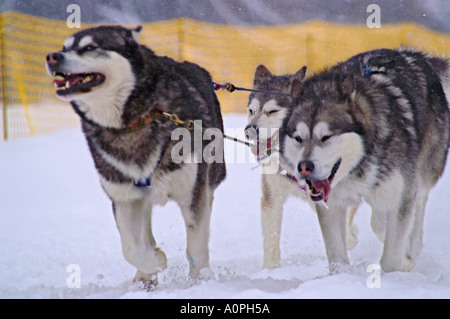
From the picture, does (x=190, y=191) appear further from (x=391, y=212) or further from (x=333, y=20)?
(x=333, y=20)

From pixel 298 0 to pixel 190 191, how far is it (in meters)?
7.13

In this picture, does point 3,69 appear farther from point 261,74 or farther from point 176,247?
point 261,74

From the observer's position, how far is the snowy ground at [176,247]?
7.62ft

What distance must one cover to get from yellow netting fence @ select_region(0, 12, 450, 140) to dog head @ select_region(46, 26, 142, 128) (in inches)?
245

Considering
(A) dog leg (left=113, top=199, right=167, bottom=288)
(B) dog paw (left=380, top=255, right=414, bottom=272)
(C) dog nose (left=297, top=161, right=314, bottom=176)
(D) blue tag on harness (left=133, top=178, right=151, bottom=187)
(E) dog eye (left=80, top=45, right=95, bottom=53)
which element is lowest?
(B) dog paw (left=380, top=255, right=414, bottom=272)

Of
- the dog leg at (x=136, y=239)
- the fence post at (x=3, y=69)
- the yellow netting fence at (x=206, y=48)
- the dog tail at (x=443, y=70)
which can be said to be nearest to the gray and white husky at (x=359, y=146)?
the dog tail at (x=443, y=70)

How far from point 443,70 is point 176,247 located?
2.53 metres

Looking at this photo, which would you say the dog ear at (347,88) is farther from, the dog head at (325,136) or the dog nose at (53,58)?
the dog nose at (53,58)

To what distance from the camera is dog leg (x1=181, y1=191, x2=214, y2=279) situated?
8.89 ft

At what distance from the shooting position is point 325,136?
2.35 metres

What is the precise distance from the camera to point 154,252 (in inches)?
105

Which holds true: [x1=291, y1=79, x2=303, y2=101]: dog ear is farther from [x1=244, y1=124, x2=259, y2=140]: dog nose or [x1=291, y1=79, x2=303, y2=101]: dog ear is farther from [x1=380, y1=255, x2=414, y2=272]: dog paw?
[x1=380, y1=255, x2=414, y2=272]: dog paw

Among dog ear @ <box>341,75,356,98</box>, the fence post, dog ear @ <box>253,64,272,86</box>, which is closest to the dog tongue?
→ dog ear @ <box>253,64,272,86</box>

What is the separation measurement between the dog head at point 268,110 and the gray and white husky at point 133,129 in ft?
2.77
